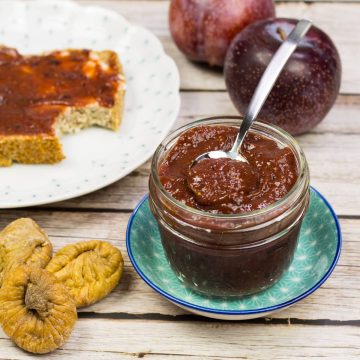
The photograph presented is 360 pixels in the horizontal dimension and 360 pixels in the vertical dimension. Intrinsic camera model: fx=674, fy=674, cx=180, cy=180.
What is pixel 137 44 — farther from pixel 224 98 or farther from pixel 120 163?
pixel 120 163

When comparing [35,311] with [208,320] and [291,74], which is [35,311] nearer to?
[208,320]

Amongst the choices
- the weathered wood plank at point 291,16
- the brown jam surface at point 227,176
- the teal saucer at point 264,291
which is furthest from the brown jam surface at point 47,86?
the brown jam surface at point 227,176

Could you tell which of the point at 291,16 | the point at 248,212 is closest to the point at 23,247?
the point at 248,212

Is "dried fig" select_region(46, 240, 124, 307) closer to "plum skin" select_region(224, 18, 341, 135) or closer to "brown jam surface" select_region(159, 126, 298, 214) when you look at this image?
"brown jam surface" select_region(159, 126, 298, 214)

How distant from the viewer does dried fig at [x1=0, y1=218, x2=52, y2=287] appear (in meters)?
2.05

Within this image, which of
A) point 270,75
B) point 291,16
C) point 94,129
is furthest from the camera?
point 291,16

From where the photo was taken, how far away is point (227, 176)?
187 centimetres

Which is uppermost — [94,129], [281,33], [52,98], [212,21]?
[281,33]

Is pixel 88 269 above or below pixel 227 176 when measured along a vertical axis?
below

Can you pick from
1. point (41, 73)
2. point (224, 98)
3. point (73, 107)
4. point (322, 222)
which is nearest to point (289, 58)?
point (224, 98)

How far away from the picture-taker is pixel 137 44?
10.4ft

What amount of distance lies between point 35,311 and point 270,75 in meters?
1.09

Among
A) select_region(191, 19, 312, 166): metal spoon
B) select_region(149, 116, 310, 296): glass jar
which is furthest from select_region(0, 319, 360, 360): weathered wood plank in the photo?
select_region(191, 19, 312, 166): metal spoon

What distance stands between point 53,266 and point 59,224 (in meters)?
0.39
